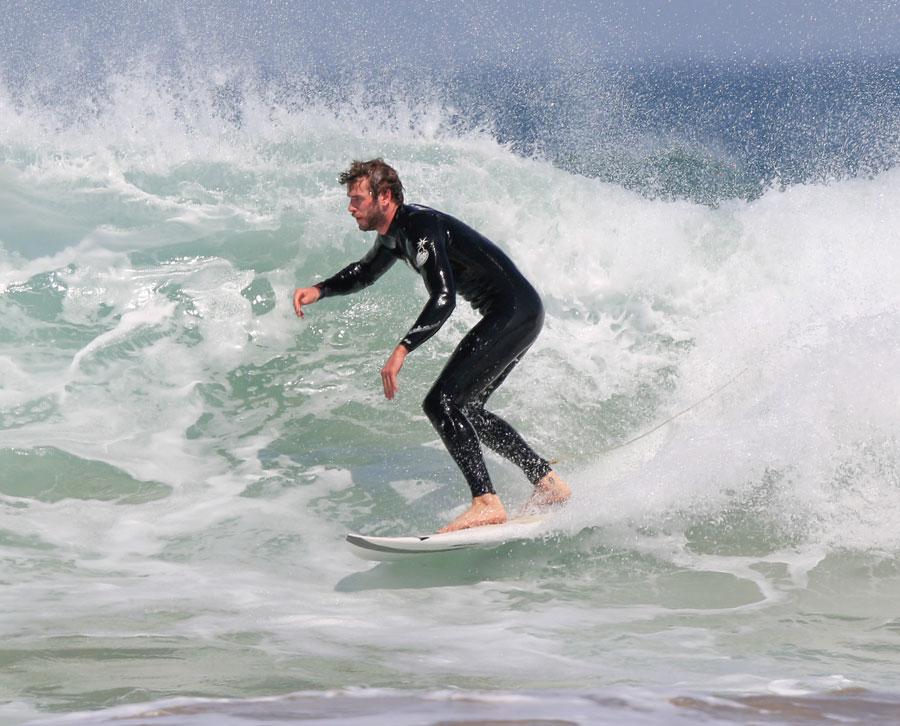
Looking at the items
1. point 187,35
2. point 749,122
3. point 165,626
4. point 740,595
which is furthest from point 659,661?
point 749,122

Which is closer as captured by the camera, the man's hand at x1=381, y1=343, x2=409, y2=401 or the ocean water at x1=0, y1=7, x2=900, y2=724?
the ocean water at x1=0, y1=7, x2=900, y2=724

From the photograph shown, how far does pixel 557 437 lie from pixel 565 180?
4626mm

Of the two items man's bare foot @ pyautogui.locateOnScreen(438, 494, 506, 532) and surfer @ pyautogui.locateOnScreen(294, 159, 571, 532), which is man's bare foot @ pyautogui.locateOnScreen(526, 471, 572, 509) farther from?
man's bare foot @ pyautogui.locateOnScreen(438, 494, 506, 532)

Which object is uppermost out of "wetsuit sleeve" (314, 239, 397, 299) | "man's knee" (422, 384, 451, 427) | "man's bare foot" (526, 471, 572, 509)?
"wetsuit sleeve" (314, 239, 397, 299)

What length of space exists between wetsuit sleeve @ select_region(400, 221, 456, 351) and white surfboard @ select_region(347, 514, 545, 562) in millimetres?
946

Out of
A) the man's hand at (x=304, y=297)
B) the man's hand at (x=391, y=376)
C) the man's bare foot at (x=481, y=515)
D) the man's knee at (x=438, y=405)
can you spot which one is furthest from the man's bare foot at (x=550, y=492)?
the man's hand at (x=304, y=297)

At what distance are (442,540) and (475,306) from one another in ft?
4.50

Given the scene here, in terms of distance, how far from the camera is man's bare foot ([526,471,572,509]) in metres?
5.91

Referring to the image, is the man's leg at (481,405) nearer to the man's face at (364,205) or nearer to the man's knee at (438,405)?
the man's knee at (438,405)

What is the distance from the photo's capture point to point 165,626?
4590 millimetres

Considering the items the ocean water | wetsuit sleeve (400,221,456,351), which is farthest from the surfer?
the ocean water

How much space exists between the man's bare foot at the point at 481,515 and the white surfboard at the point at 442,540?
35mm

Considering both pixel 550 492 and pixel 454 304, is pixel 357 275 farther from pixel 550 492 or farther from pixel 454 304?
pixel 550 492

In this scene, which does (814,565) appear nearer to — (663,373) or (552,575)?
(552,575)
